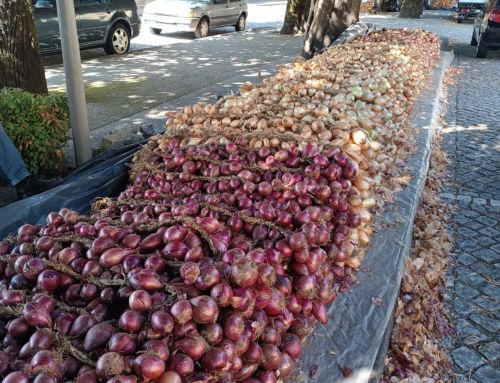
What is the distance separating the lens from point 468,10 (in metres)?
23.4

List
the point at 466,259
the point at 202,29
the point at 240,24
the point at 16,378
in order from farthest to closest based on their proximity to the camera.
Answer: the point at 240,24 → the point at 202,29 → the point at 466,259 → the point at 16,378

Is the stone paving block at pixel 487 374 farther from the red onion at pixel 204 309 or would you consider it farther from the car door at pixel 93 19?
the car door at pixel 93 19

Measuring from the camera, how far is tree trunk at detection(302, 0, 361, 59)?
33.4 ft

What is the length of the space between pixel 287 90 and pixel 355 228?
201 centimetres

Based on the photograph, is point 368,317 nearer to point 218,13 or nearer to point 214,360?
point 214,360

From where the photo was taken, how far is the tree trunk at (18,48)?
16.2 feet

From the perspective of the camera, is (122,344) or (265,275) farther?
(265,275)

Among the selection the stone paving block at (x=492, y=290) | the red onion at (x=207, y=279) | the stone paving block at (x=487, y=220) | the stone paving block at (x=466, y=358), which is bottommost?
the stone paving block at (x=466, y=358)

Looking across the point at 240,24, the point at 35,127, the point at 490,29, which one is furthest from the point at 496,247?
the point at 240,24

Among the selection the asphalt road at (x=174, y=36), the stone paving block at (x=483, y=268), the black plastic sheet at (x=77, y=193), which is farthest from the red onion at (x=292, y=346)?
the asphalt road at (x=174, y=36)

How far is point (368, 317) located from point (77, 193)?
2260mm

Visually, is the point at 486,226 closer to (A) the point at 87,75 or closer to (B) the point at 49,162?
(B) the point at 49,162

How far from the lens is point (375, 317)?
88.5 inches

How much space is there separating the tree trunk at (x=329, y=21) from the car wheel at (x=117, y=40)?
→ 15.6 ft
